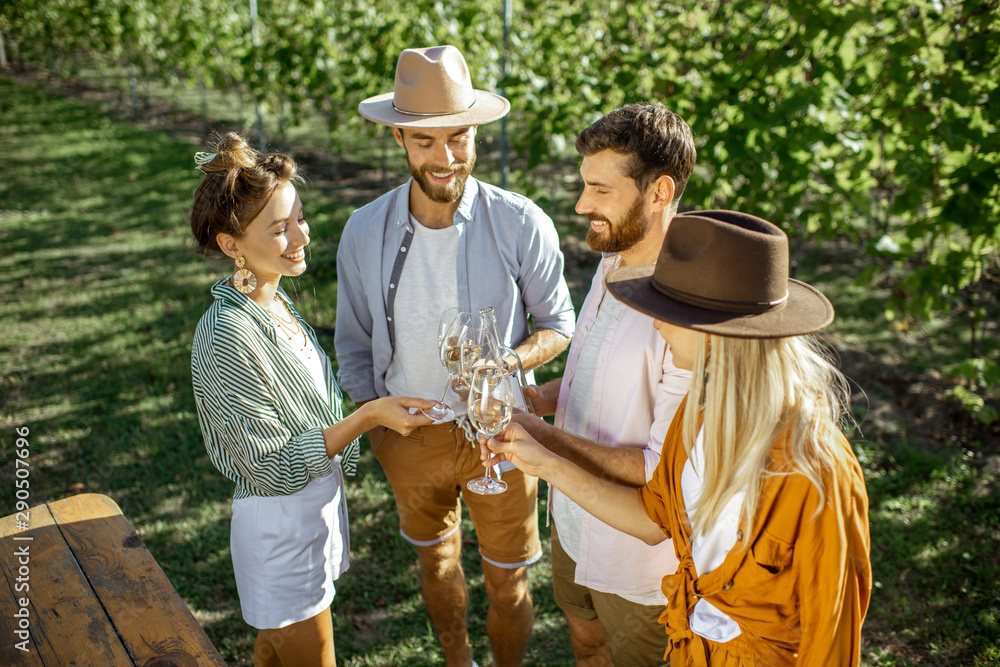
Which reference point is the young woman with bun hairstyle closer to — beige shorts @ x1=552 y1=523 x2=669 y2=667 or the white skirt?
the white skirt

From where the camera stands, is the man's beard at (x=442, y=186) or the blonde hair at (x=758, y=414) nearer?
the blonde hair at (x=758, y=414)

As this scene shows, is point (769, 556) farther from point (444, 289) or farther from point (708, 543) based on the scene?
point (444, 289)

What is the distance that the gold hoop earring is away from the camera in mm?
2277

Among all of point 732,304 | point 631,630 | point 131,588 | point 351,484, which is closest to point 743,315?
point 732,304

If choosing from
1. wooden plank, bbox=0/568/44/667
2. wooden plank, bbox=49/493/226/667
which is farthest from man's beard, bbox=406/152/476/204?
wooden plank, bbox=0/568/44/667

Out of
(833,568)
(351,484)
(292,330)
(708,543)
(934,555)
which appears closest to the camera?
(833,568)

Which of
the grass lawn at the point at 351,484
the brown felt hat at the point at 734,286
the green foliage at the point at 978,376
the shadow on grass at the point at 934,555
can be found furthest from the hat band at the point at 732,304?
the green foliage at the point at 978,376

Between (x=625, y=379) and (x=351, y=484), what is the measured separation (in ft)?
8.76

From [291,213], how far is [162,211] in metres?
8.36

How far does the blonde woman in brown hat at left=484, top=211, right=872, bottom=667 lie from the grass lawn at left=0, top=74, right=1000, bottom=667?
1.68 metres

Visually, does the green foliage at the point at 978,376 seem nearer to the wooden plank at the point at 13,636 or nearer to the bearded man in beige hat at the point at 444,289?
the bearded man in beige hat at the point at 444,289

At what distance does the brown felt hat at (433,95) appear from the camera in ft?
8.66

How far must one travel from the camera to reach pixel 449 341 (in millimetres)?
2068

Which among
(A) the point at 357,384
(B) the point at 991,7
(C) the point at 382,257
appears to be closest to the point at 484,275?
(C) the point at 382,257
